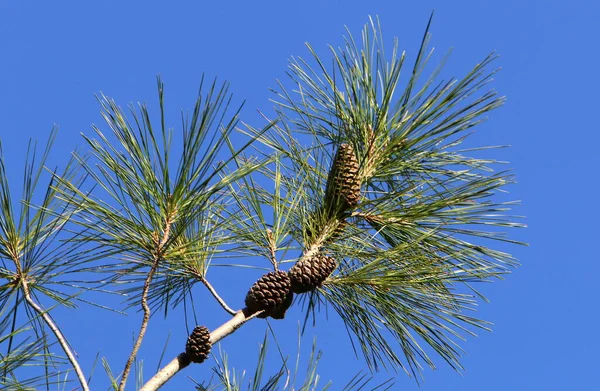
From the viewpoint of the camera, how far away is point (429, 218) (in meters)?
1.92

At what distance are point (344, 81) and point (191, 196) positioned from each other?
0.52 m

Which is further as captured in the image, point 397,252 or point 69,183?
point 397,252

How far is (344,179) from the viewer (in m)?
1.84

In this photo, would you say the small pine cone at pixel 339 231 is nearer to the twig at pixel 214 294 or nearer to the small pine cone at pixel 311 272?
the small pine cone at pixel 311 272

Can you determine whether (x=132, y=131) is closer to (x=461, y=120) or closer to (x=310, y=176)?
(x=310, y=176)

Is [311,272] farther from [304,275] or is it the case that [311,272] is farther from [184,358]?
[184,358]

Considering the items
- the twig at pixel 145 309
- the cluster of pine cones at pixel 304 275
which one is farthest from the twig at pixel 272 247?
the twig at pixel 145 309

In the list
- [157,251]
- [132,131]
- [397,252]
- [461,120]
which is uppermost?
[132,131]

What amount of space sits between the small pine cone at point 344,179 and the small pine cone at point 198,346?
41 cm

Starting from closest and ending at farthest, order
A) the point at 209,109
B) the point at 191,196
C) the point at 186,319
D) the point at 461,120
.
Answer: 1. the point at 209,109
2. the point at 191,196
3. the point at 186,319
4. the point at 461,120

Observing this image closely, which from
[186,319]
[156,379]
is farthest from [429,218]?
[156,379]

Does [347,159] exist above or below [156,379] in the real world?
above

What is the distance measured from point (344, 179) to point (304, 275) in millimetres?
236

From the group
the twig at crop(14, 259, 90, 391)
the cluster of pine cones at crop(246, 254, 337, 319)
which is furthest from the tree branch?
the cluster of pine cones at crop(246, 254, 337, 319)
